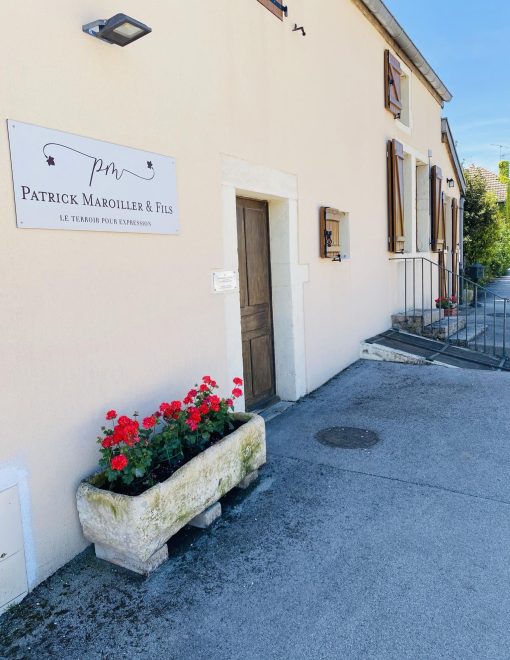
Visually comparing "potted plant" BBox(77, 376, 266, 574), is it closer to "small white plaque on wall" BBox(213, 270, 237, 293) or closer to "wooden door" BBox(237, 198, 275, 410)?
"small white plaque on wall" BBox(213, 270, 237, 293)

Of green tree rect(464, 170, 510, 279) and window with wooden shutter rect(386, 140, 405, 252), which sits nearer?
window with wooden shutter rect(386, 140, 405, 252)

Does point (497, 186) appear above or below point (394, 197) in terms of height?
above

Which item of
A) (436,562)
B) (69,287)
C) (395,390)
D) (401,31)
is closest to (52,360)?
(69,287)

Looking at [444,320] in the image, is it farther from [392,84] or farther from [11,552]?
[11,552]

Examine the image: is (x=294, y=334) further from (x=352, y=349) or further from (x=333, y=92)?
(x=333, y=92)

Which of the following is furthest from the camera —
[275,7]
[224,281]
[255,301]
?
[255,301]

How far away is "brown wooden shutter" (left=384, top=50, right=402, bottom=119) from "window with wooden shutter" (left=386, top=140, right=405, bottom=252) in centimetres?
52

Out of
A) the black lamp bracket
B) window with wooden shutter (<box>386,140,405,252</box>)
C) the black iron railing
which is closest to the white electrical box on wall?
the black lamp bracket

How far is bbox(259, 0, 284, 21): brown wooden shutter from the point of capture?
14.2 ft

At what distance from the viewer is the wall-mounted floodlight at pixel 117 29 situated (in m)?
2.49

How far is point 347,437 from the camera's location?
4039 millimetres

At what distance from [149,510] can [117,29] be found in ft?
8.05

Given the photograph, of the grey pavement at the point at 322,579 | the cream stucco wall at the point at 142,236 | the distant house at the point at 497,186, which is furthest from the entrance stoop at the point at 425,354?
the distant house at the point at 497,186

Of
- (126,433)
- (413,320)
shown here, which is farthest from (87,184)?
(413,320)
